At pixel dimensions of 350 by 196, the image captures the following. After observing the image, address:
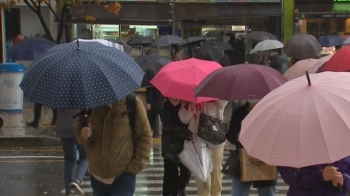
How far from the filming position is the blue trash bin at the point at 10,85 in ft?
53.7

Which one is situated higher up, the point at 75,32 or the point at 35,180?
the point at 75,32

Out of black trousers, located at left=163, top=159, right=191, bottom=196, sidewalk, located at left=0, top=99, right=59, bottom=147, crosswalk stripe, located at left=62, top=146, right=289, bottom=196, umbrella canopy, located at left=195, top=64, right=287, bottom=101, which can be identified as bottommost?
crosswalk stripe, located at left=62, top=146, right=289, bottom=196

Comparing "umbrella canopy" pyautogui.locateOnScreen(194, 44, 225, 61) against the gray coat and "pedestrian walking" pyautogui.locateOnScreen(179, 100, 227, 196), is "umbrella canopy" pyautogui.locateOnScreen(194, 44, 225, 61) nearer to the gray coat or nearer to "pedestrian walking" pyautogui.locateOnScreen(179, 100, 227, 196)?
the gray coat

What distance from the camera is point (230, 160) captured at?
6.15 m

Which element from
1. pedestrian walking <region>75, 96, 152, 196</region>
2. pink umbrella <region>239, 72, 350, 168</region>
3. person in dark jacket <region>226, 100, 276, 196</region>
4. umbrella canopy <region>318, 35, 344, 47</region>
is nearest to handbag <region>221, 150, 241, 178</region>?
person in dark jacket <region>226, 100, 276, 196</region>

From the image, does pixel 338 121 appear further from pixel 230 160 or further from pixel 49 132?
pixel 49 132

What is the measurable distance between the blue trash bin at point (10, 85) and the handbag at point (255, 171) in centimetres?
1139

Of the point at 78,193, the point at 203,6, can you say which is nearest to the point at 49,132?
the point at 78,193

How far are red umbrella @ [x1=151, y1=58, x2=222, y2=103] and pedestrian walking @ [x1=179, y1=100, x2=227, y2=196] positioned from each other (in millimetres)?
234

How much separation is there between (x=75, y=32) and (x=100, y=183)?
17997 millimetres

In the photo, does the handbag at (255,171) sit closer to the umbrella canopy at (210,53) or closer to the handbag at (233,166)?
the handbag at (233,166)

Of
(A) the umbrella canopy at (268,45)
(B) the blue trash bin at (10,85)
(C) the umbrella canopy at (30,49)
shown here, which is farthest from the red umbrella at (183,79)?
(B) the blue trash bin at (10,85)

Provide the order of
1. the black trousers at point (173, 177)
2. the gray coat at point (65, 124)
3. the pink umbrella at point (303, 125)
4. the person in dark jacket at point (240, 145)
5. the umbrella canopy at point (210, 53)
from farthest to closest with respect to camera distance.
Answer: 1. the umbrella canopy at point (210, 53)
2. the gray coat at point (65, 124)
3. the black trousers at point (173, 177)
4. the person in dark jacket at point (240, 145)
5. the pink umbrella at point (303, 125)

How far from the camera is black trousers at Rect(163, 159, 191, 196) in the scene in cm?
752
